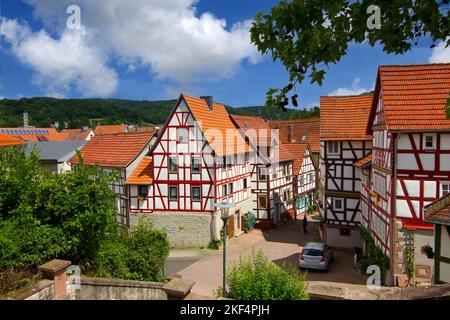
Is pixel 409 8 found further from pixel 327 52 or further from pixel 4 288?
pixel 4 288

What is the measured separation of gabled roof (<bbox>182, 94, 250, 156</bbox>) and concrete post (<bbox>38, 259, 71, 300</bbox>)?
1637cm

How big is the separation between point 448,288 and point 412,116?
1111 cm

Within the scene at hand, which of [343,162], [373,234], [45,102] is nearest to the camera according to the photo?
[373,234]

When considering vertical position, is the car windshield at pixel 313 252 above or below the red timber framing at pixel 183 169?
below

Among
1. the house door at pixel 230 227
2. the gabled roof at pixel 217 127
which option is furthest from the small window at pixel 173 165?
the house door at pixel 230 227

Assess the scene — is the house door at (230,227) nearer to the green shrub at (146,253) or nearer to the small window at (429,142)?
the green shrub at (146,253)

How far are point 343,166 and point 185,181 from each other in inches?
381

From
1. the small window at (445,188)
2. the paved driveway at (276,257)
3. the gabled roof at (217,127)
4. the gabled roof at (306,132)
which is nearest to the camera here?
the small window at (445,188)

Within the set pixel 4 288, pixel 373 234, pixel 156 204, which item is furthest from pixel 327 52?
pixel 156 204

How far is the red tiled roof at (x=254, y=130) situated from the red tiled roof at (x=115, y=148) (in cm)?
710

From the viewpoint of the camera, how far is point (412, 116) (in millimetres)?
14734

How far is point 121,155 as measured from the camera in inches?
1097

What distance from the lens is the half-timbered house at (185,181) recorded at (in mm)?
24125

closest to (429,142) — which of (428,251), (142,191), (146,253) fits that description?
(428,251)
